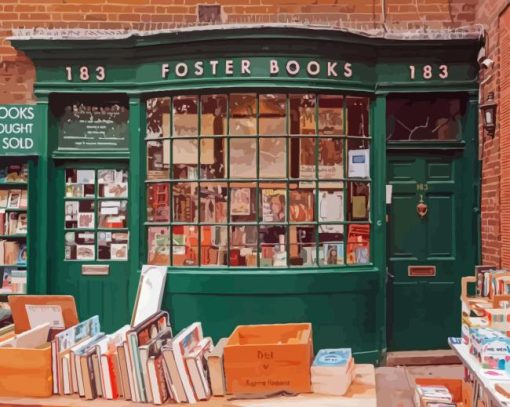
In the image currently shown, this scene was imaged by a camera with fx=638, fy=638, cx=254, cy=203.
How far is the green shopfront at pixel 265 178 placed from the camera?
7406 millimetres

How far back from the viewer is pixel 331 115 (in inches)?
299

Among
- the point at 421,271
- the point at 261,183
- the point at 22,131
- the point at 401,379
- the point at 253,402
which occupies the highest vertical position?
the point at 22,131

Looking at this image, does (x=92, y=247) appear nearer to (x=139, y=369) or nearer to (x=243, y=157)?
(x=243, y=157)

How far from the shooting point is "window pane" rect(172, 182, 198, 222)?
7551 mm

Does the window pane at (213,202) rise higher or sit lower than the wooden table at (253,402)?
higher

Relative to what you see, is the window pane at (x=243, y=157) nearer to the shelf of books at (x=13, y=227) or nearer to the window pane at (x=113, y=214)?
the window pane at (x=113, y=214)

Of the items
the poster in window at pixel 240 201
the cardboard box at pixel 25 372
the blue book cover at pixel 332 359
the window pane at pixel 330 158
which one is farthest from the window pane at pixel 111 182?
the blue book cover at pixel 332 359

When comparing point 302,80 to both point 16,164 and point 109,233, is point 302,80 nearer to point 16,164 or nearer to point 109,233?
point 109,233

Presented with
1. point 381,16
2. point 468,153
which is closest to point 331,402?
point 468,153

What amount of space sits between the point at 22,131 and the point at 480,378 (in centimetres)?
620

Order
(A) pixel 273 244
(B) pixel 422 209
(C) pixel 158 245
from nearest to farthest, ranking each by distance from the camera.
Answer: (A) pixel 273 244 < (C) pixel 158 245 < (B) pixel 422 209

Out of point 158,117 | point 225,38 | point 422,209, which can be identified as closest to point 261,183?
point 158,117

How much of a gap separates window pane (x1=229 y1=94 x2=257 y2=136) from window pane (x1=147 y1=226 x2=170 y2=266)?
1451 millimetres

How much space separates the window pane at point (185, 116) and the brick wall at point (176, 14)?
3.73ft
